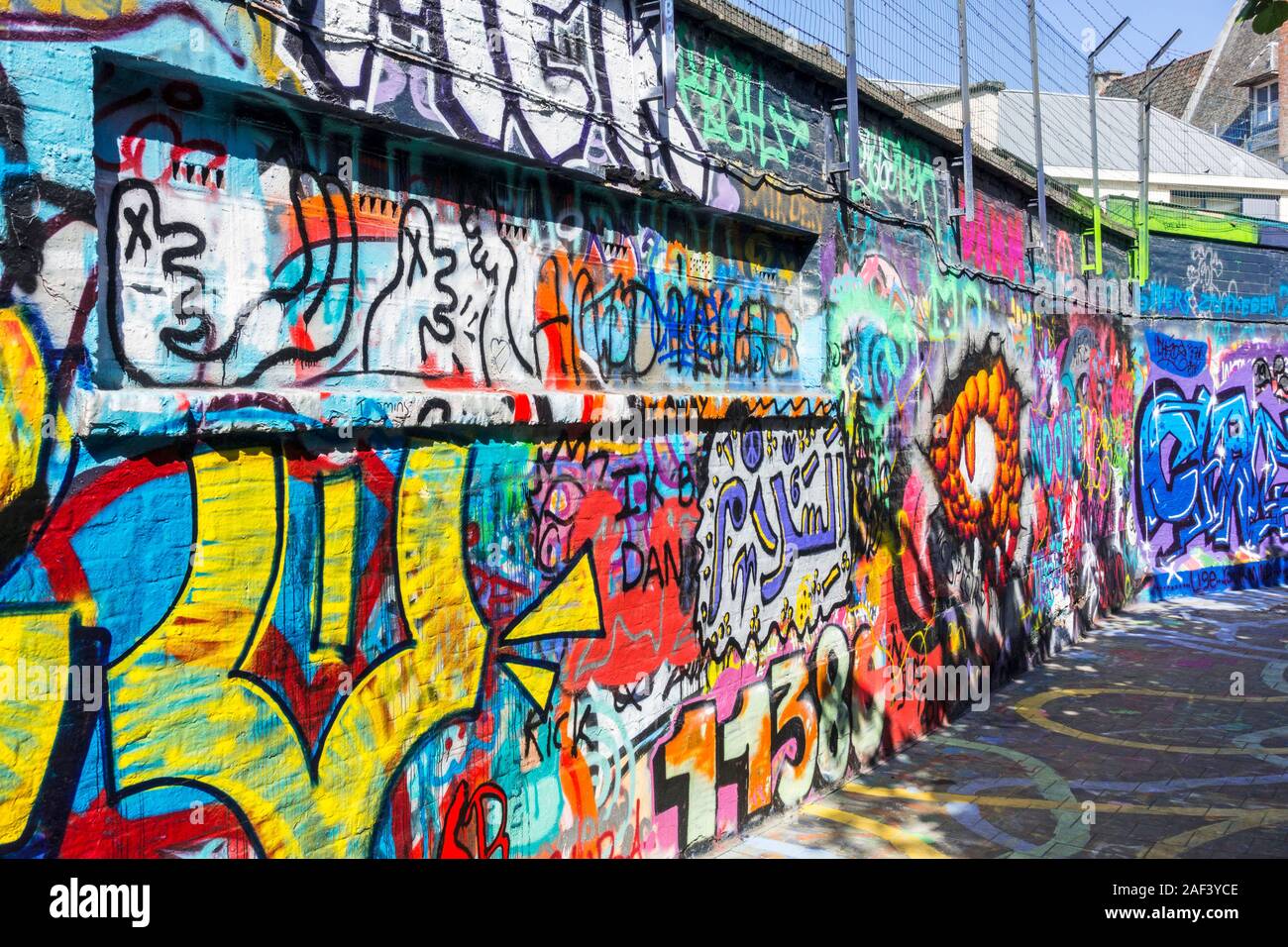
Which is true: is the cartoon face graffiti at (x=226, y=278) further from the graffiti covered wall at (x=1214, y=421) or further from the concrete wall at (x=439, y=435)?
the graffiti covered wall at (x=1214, y=421)

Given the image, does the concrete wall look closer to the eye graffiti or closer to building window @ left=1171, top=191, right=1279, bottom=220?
the eye graffiti

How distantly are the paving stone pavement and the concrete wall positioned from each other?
36cm

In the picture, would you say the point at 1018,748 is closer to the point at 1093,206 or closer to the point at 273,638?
the point at 273,638

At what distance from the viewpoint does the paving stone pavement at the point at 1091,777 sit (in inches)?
241

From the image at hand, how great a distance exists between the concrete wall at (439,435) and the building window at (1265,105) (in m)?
31.0

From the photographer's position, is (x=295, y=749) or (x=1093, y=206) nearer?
(x=295, y=749)

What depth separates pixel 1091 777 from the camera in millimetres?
7277

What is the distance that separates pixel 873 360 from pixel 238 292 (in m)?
4.90

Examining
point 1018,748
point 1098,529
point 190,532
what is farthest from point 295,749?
point 1098,529

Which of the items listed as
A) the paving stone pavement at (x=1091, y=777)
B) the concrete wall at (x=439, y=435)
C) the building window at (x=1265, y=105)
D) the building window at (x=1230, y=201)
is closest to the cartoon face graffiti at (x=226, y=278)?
the concrete wall at (x=439, y=435)

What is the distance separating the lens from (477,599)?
4.53 metres

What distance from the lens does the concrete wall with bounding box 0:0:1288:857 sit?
3.18m

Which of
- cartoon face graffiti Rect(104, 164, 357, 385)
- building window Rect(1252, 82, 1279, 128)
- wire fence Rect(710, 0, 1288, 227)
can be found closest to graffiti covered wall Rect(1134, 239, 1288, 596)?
wire fence Rect(710, 0, 1288, 227)

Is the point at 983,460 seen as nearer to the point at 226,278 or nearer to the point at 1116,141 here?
the point at 226,278
